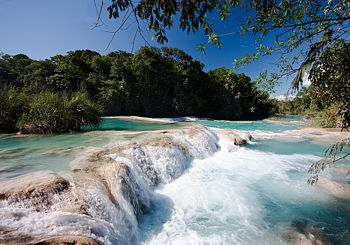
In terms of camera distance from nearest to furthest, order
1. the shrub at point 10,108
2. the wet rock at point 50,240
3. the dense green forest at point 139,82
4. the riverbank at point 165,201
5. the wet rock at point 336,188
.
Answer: the wet rock at point 50,240
the riverbank at point 165,201
the wet rock at point 336,188
the shrub at point 10,108
the dense green forest at point 139,82

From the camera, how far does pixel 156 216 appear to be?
9.86 feet

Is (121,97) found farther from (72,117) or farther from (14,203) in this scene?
(14,203)

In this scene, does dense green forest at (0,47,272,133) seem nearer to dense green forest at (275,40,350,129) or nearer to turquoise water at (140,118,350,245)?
turquoise water at (140,118,350,245)

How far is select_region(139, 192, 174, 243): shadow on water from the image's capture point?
104 inches

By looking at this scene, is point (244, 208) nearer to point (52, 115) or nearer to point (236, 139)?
point (236, 139)

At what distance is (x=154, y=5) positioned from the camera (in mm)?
1609

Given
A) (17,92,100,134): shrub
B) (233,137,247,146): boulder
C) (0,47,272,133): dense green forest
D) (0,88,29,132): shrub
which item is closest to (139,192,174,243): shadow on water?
(17,92,100,134): shrub

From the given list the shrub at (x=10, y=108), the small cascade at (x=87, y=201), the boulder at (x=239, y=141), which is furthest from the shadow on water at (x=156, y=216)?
the shrub at (x=10, y=108)

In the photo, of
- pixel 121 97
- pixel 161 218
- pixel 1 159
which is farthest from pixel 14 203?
pixel 121 97

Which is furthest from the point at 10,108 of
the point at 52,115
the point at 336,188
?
the point at 336,188

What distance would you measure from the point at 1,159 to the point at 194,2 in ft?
13.9

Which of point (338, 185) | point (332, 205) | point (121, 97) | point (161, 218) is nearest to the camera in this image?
point (161, 218)

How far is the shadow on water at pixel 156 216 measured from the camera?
104 inches

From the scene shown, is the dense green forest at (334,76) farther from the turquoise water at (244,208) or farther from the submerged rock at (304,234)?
the turquoise water at (244,208)
